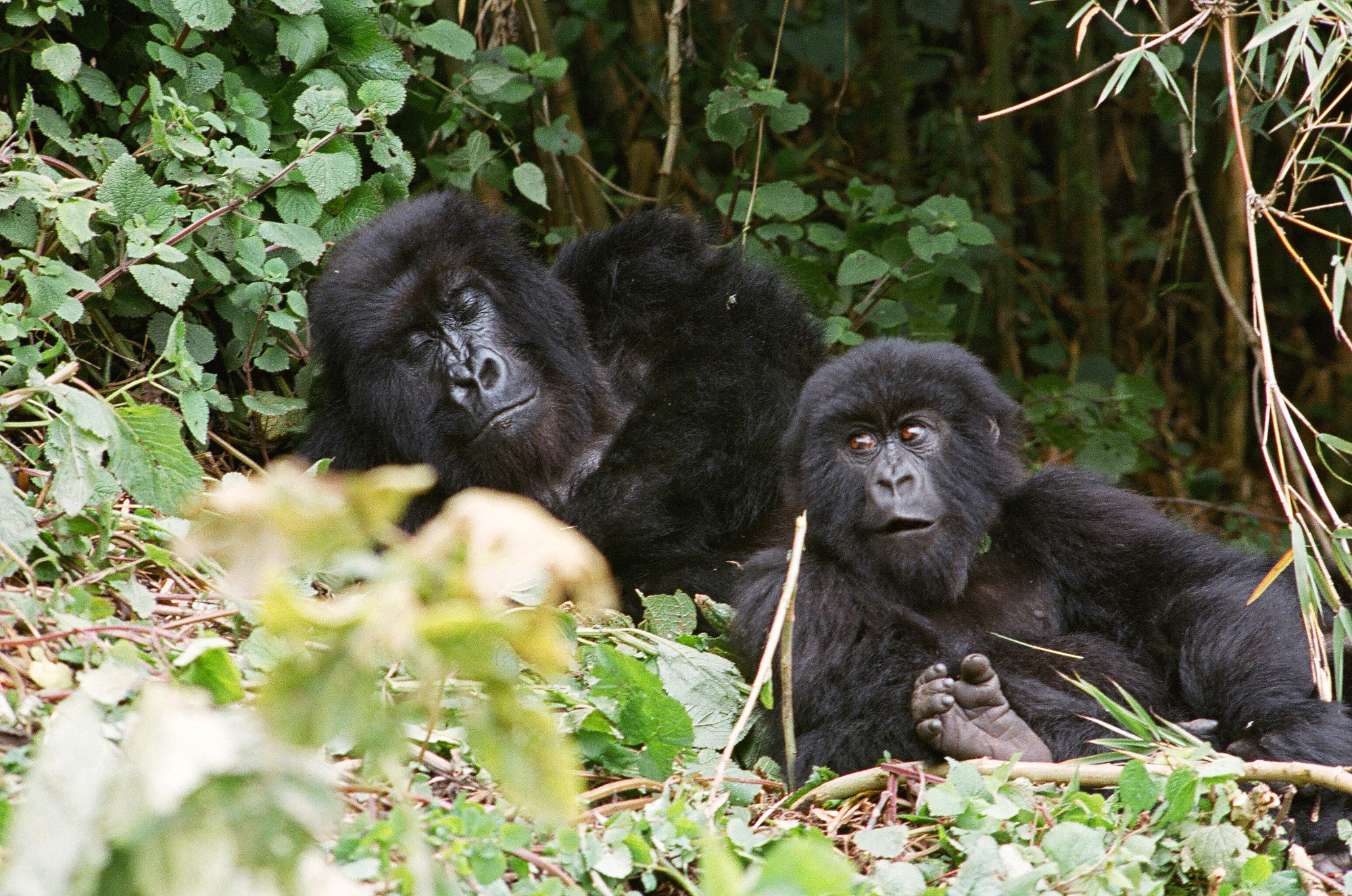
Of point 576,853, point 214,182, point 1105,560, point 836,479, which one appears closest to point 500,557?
point 576,853

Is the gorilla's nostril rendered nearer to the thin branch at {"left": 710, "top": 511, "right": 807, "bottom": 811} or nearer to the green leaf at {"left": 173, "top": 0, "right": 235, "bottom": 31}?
the green leaf at {"left": 173, "top": 0, "right": 235, "bottom": 31}

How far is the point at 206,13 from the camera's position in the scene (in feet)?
10.6

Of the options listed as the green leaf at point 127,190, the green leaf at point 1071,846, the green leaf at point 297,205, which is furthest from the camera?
the green leaf at point 297,205

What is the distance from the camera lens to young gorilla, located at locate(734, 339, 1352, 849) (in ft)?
8.28

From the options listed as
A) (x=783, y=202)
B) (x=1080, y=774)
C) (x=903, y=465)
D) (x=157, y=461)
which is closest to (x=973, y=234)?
(x=783, y=202)

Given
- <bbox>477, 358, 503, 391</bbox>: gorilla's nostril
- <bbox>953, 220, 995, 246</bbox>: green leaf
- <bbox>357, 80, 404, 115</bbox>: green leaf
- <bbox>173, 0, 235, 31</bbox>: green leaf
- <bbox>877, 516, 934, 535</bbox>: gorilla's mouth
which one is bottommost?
<bbox>477, 358, 503, 391</bbox>: gorilla's nostril

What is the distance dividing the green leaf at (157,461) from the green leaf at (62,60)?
3.64 ft

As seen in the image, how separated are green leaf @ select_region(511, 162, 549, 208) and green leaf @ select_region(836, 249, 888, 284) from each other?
0.95 metres

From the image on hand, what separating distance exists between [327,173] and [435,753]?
1746 mm

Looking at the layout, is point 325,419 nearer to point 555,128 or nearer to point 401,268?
point 401,268

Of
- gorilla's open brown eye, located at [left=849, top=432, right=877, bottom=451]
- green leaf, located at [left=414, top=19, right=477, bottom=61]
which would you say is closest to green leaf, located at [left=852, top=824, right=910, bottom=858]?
gorilla's open brown eye, located at [left=849, top=432, right=877, bottom=451]

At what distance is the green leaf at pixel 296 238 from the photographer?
332 cm

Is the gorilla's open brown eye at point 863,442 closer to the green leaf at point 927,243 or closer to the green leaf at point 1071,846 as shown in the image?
the green leaf at point 1071,846

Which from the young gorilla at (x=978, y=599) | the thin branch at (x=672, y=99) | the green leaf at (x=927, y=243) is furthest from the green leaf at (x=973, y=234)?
the young gorilla at (x=978, y=599)
